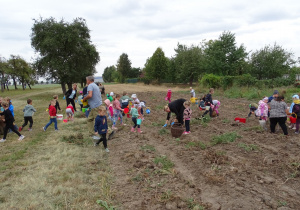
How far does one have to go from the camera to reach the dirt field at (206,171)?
4086 mm

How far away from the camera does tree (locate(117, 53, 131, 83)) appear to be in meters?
78.6

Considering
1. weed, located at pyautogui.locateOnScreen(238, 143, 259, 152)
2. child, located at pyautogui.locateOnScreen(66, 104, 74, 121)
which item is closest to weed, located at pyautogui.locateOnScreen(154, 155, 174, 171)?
weed, located at pyautogui.locateOnScreen(238, 143, 259, 152)

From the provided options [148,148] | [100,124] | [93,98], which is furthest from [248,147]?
[93,98]

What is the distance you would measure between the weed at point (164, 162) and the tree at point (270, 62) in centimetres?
3144

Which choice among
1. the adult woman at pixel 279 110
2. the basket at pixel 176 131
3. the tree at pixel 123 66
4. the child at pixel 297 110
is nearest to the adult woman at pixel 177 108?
the basket at pixel 176 131

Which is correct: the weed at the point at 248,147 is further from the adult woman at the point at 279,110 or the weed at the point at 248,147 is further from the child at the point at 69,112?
the child at the point at 69,112

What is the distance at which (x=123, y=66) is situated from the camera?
266 feet

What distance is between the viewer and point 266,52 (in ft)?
105

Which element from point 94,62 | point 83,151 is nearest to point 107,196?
point 83,151

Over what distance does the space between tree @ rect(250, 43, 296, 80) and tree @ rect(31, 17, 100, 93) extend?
24.1 metres

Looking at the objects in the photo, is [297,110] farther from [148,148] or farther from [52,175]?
[52,175]

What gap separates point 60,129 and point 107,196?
674 cm

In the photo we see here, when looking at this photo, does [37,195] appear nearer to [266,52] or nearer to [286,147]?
[286,147]

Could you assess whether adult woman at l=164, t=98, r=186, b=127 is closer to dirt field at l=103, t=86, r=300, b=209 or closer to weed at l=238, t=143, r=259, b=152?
dirt field at l=103, t=86, r=300, b=209
